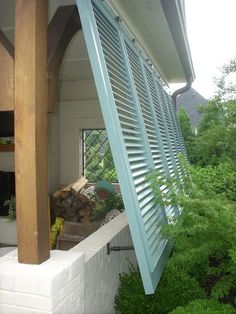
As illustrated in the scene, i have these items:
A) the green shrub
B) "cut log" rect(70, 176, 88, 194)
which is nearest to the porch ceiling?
"cut log" rect(70, 176, 88, 194)

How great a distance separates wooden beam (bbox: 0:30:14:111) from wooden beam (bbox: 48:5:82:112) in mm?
342

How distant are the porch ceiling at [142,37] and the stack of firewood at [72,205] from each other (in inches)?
102

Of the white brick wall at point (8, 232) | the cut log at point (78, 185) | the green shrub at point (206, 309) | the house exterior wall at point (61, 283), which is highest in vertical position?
the cut log at point (78, 185)

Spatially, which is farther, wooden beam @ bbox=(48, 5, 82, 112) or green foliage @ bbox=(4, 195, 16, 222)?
green foliage @ bbox=(4, 195, 16, 222)

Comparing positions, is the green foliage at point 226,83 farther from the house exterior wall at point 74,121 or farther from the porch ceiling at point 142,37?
the house exterior wall at point 74,121

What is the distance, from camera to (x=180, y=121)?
742cm

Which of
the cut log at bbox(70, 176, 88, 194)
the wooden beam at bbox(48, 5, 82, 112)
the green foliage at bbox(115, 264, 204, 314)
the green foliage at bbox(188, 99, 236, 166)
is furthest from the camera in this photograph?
the cut log at bbox(70, 176, 88, 194)

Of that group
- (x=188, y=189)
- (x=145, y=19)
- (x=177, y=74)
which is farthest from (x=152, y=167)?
(x=177, y=74)

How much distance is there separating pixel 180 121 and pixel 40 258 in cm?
602

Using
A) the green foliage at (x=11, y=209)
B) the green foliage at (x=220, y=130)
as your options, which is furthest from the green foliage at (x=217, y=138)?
the green foliage at (x=11, y=209)

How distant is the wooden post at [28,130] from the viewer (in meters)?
1.86

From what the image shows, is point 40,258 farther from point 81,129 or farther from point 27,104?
point 81,129

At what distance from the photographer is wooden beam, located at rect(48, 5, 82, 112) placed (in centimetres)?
227

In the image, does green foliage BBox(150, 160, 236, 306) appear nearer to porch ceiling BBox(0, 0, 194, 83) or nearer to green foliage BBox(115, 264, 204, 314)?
green foliage BBox(115, 264, 204, 314)
